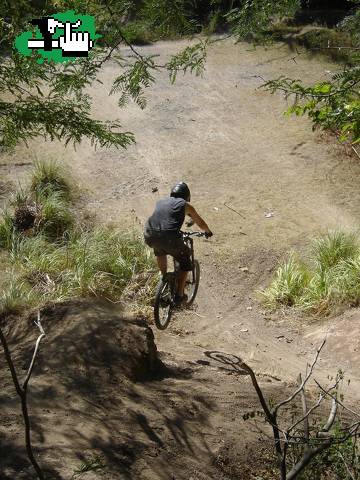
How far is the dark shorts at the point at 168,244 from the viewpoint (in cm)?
617

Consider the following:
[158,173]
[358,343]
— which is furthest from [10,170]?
[358,343]

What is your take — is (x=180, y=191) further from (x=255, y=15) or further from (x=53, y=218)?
(x=53, y=218)

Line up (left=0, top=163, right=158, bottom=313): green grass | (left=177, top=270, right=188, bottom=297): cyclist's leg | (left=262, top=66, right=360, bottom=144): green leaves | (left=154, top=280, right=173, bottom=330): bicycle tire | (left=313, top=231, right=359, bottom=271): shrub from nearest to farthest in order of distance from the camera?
(left=262, top=66, right=360, bottom=144): green leaves, (left=154, top=280, right=173, bottom=330): bicycle tire, (left=177, top=270, right=188, bottom=297): cyclist's leg, (left=0, top=163, right=158, bottom=313): green grass, (left=313, top=231, right=359, bottom=271): shrub

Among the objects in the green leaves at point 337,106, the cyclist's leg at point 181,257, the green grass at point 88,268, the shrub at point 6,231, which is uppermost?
the green leaves at point 337,106

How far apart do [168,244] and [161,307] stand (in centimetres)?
98

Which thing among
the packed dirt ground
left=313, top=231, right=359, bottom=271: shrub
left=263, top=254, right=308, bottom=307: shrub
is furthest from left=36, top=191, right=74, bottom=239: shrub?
left=313, top=231, right=359, bottom=271: shrub

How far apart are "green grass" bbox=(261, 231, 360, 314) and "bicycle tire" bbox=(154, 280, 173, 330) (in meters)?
1.64

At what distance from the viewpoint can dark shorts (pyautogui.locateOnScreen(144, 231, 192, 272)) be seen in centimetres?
617

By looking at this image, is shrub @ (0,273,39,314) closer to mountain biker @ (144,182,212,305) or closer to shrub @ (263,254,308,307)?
mountain biker @ (144,182,212,305)

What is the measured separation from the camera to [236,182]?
37.5ft

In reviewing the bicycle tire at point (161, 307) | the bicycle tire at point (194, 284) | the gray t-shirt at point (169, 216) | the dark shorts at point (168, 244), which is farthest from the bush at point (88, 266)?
the gray t-shirt at point (169, 216)

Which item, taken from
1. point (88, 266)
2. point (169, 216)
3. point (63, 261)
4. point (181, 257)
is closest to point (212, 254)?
point (88, 266)

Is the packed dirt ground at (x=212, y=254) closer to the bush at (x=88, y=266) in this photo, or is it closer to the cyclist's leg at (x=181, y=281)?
the cyclist's leg at (x=181, y=281)

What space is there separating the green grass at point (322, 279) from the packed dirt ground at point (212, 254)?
22 cm
